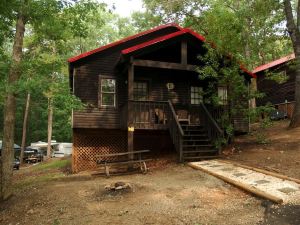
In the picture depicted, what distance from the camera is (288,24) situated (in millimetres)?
17562

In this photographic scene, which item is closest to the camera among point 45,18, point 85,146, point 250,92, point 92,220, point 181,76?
point 92,220

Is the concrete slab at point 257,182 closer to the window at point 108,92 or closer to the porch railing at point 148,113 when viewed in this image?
the porch railing at point 148,113

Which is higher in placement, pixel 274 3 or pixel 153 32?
Answer: pixel 274 3

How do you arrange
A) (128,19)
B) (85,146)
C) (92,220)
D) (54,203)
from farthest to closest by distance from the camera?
1. (128,19)
2. (85,146)
3. (54,203)
4. (92,220)

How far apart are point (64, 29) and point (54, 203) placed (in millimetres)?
8051

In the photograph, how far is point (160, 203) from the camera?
26.9ft

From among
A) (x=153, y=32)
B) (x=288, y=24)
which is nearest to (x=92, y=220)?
(x=153, y=32)

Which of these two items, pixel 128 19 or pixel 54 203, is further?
pixel 128 19

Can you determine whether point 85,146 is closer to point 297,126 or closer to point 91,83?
point 91,83

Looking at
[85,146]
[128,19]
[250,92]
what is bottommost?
[85,146]

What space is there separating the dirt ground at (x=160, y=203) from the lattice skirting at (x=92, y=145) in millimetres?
3750

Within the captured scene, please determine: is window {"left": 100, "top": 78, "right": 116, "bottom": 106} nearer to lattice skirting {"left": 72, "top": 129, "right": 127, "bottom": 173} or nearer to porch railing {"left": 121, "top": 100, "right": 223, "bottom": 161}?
porch railing {"left": 121, "top": 100, "right": 223, "bottom": 161}

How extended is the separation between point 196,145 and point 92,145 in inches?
231

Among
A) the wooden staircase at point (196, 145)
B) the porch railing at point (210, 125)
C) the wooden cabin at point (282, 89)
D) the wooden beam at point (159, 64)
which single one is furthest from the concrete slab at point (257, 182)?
the wooden cabin at point (282, 89)
